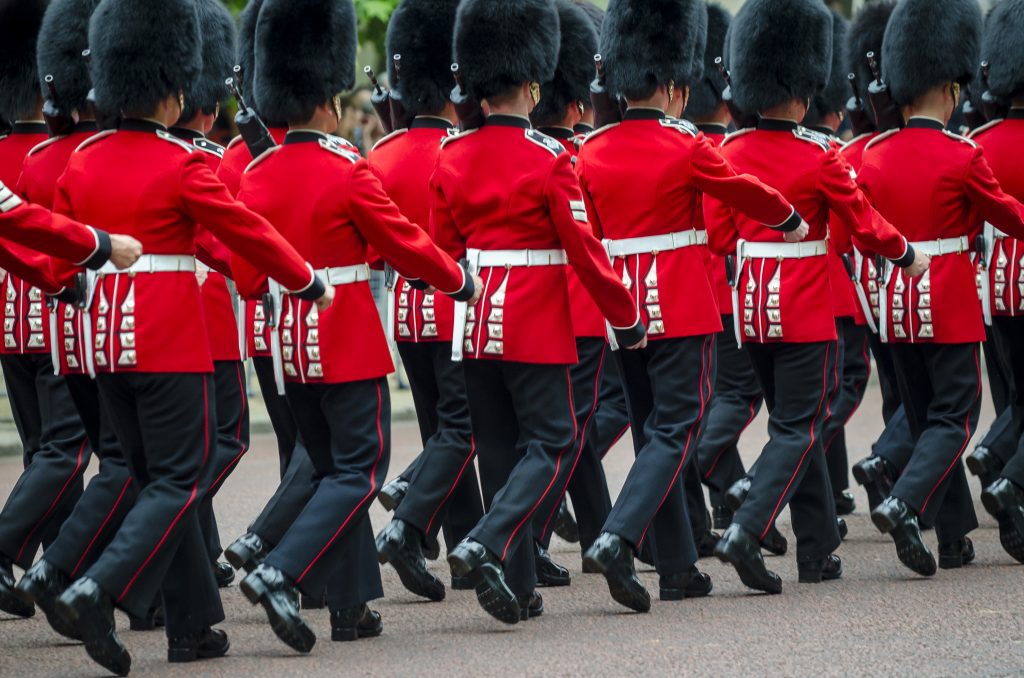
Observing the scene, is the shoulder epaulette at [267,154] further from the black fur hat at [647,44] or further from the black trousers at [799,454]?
the black trousers at [799,454]

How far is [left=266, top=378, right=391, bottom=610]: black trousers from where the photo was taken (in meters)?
5.14

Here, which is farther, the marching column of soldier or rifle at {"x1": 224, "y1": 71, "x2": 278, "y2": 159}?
rifle at {"x1": 224, "y1": 71, "x2": 278, "y2": 159}

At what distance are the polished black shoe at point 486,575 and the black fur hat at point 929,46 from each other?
236 centimetres

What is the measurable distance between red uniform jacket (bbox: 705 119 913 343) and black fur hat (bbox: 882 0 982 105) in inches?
22.8

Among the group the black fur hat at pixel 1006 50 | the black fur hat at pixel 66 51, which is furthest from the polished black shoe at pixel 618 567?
the black fur hat at pixel 1006 50

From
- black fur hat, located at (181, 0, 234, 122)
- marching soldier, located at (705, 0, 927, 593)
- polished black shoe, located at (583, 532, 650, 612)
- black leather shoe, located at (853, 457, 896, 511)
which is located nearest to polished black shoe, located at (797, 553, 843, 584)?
marching soldier, located at (705, 0, 927, 593)

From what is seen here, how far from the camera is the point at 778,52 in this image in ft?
21.3

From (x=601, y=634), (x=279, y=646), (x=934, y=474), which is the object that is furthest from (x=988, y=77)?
(x=279, y=646)

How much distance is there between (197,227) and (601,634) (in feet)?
5.05

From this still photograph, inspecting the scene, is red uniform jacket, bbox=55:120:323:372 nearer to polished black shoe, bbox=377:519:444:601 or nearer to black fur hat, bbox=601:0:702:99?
polished black shoe, bbox=377:519:444:601

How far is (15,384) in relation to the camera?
617cm

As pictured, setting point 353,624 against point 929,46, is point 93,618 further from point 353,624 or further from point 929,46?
point 929,46

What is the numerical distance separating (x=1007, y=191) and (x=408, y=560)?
98.6 inches

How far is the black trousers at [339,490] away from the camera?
202 inches
